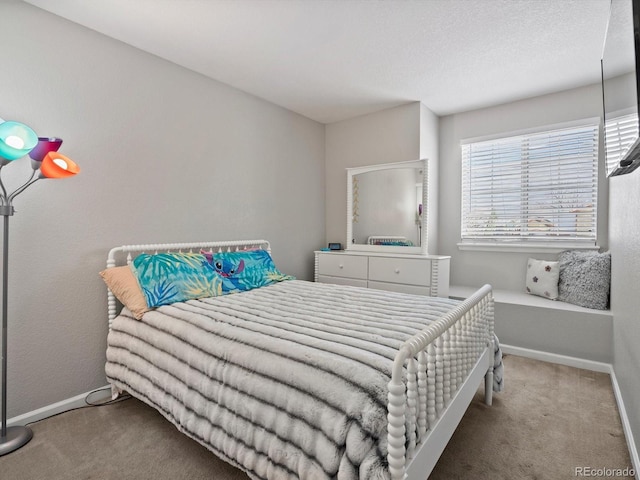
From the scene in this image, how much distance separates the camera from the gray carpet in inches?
62.4

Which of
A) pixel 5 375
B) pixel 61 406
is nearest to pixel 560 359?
pixel 61 406

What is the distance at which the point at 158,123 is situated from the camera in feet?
8.45

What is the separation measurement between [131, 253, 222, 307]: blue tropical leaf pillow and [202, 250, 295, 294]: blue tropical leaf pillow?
10 centimetres

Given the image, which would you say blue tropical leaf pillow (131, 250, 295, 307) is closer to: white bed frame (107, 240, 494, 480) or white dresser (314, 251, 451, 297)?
white dresser (314, 251, 451, 297)

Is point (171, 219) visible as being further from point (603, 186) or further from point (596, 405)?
point (603, 186)

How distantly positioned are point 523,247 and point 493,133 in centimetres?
124

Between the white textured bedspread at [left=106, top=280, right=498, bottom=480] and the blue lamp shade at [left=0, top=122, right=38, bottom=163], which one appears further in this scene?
the blue lamp shade at [left=0, top=122, right=38, bottom=163]

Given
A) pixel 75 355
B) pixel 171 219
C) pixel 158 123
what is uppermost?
pixel 158 123

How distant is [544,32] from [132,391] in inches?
137

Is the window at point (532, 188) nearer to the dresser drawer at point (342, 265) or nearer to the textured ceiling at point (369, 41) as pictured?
the textured ceiling at point (369, 41)

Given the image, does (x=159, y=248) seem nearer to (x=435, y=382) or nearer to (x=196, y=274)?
(x=196, y=274)

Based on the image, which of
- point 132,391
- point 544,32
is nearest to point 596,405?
point 544,32

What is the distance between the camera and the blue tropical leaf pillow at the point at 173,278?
215 centimetres

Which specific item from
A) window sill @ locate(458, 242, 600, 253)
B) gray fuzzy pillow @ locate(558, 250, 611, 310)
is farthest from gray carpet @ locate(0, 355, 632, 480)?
window sill @ locate(458, 242, 600, 253)
